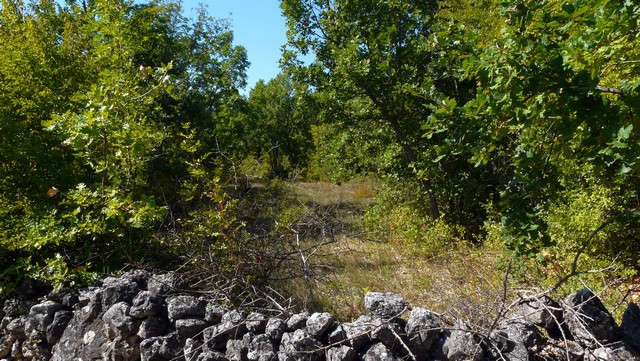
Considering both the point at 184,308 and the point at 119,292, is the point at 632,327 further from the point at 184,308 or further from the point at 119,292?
the point at 119,292

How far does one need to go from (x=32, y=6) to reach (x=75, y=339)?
18.4 feet

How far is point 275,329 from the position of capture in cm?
357

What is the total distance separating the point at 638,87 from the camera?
265 centimetres

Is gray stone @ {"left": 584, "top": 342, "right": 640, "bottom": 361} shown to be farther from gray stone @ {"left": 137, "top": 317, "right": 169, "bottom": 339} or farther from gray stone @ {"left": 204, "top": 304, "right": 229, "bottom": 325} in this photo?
gray stone @ {"left": 137, "top": 317, "right": 169, "bottom": 339}

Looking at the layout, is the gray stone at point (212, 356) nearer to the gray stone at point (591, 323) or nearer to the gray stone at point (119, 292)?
the gray stone at point (119, 292)

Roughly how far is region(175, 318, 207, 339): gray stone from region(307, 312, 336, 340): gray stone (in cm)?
108

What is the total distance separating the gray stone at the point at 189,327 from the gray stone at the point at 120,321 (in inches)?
19.3

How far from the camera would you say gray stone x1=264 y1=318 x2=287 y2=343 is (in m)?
3.55

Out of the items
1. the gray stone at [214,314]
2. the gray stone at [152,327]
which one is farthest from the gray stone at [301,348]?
the gray stone at [152,327]

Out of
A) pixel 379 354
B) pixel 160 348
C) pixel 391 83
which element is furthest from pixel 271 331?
pixel 391 83

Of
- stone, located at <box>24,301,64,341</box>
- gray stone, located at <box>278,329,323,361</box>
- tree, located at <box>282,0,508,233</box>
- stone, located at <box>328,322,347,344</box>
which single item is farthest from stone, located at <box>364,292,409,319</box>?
tree, located at <box>282,0,508,233</box>

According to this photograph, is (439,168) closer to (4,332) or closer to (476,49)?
(476,49)

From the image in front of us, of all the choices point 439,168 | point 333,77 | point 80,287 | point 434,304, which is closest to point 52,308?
point 80,287

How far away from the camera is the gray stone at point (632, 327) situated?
295cm
